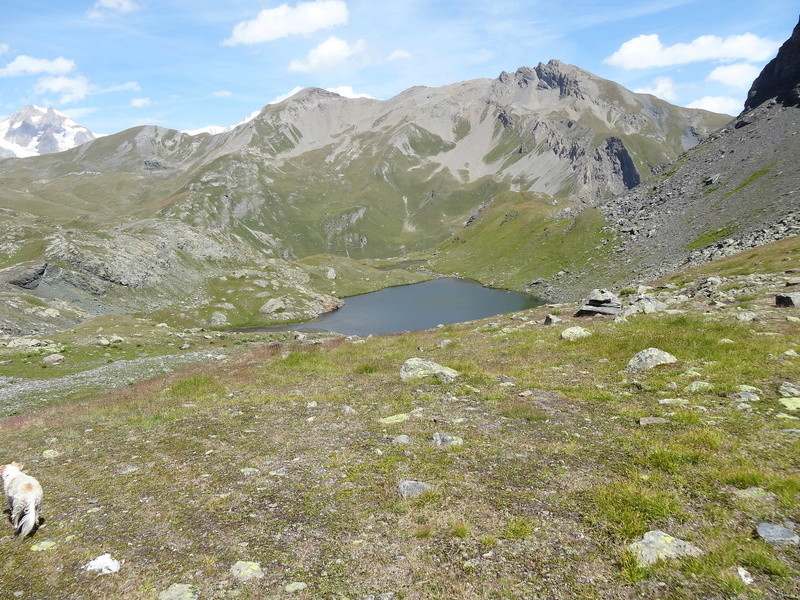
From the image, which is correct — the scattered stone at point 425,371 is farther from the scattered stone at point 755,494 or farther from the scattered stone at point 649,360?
the scattered stone at point 755,494

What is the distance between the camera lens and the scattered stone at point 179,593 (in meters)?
8.01

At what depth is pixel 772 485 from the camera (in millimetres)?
→ 9398

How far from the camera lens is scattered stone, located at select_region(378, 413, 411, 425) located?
17.1 m

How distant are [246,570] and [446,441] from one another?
755 cm

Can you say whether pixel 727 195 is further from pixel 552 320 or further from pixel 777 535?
pixel 777 535

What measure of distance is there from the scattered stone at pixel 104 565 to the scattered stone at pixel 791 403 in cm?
1999

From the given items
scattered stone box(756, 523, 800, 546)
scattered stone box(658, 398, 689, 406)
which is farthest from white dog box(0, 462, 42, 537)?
scattered stone box(658, 398, 689, 406)

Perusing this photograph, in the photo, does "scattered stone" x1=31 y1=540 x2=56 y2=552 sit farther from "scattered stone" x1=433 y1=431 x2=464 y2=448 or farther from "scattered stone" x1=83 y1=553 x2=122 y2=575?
"scattered stone" x1=433 y1=431 x2=464 y2=448

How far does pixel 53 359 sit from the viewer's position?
45.0m

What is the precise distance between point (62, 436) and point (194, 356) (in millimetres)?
30295

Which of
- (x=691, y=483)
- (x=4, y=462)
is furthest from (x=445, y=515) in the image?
(x=4, y=462)

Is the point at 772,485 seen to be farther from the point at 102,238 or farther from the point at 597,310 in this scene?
the point at 102,238

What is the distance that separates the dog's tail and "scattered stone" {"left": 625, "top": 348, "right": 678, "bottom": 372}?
23.5 meters

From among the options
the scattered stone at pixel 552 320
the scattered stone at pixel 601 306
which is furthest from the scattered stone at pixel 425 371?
the scattered stone at pixel 601 306
